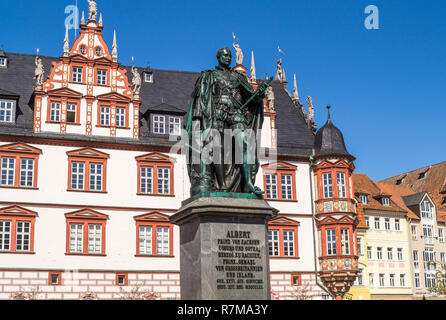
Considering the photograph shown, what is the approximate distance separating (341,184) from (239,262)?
25.9 metres

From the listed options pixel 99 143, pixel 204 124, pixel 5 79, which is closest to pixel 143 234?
pixel 99 143

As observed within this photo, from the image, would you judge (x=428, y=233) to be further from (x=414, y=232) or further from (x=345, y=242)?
(x=345, y=242)

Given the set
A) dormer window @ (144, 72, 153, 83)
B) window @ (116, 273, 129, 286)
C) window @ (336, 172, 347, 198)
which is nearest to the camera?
window @ (116, 273, 129, 286)

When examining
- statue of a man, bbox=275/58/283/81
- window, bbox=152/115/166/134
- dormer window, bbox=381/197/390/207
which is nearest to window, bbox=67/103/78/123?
window, bbox=152/115/166/134

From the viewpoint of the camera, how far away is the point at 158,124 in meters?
34.3

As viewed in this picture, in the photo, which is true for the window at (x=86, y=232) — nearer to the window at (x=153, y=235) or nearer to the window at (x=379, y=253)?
the window at (x=153, y=235)

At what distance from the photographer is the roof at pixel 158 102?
3228cm

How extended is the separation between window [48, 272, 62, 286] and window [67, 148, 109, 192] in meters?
3.99

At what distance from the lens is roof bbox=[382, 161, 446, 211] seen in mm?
62625

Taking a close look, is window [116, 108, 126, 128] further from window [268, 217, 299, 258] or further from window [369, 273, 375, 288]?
window [369, 273, 375, 288]
